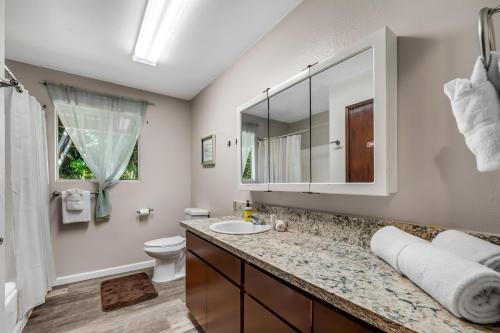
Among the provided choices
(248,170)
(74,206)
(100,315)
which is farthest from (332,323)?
(74,206)

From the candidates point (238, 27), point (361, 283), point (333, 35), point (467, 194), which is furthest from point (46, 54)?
point (467, 194)

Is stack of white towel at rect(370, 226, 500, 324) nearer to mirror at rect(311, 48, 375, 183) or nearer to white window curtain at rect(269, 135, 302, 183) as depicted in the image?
mirror at rect(311, 48, 375, 183)

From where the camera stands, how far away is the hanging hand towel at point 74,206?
2.31 metres

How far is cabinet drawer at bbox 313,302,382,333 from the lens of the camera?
627 millimetres

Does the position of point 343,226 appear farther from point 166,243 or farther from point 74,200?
point 74,200

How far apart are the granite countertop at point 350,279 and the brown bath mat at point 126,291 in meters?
1.40

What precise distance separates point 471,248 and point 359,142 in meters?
0.60

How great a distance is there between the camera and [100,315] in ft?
6.04

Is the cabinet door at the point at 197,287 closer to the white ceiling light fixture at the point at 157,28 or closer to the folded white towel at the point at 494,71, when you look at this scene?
the folded white towel at the point at 494,71

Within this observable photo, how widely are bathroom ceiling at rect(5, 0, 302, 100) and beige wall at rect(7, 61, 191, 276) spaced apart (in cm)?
25

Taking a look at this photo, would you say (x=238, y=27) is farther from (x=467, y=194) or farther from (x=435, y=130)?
(x=467, y=194)

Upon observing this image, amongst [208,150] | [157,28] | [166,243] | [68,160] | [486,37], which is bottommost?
[166,243]

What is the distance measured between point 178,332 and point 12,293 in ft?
3.91

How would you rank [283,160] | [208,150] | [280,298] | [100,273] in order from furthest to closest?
[208,150] < [100,273] < [283,160] < [280,298]
